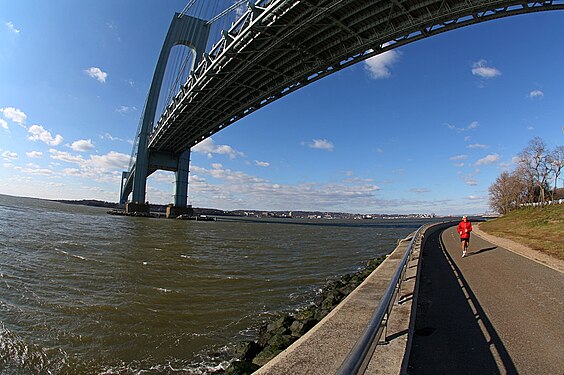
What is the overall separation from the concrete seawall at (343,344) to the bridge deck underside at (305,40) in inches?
705

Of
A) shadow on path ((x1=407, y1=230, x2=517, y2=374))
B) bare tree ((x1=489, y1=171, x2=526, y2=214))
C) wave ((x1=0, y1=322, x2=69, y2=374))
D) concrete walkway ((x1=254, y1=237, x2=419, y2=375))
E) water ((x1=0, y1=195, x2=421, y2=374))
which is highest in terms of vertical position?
bare tree ((x1=489, y1=171, x2=526, y2=214))

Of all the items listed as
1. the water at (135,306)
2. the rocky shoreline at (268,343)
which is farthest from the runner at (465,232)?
the rocky shoreline at (268,343)

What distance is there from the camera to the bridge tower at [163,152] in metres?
52.6

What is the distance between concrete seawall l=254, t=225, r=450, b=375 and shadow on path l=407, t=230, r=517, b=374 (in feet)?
0.87

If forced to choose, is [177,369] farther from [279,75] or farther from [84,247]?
[279,75]

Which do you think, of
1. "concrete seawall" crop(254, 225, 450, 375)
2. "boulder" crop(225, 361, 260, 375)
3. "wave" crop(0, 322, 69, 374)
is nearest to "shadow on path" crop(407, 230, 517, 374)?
"concrete seawall" crop(254, 225, 450, 375)

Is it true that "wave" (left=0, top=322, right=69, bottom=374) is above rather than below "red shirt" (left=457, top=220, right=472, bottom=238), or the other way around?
below

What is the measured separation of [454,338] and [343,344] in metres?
1.68

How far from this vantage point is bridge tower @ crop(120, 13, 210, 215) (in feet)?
172

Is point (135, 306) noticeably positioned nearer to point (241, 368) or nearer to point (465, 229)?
point (241, 368)

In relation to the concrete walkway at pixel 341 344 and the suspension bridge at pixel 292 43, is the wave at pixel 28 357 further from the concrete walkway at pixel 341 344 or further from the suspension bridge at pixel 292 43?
the suspension bridge at pixel 292 43

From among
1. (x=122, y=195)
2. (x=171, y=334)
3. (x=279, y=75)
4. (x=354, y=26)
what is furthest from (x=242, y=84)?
(x=122, y=195)

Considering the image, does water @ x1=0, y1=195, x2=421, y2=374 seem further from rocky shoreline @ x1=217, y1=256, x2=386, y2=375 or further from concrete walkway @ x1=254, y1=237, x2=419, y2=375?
concrete walkway @ x1=254, y1=237, x2=419, y2=375

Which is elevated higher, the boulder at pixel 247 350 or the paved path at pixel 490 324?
the paved path at pixel 490 324
